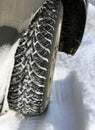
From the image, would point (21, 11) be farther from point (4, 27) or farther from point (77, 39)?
point (77, 39)

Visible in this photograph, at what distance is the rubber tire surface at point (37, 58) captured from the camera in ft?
6.02

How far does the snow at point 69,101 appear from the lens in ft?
6.84

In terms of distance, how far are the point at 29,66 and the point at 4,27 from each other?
0.45 meters

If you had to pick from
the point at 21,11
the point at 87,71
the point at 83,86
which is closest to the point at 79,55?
the point at 87,71

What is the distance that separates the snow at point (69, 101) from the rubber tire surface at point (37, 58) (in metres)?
Answer: 0.21

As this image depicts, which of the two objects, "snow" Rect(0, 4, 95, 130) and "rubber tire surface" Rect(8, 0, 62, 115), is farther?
"snow" Rect(0, 4, 95, 130)

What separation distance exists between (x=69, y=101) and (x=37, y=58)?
1.98ft

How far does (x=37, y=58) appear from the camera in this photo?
1.85 metres

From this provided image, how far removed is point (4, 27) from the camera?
1.46 m

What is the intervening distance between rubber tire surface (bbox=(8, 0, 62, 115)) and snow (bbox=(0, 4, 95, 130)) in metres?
0.21

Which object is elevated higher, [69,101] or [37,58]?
[37,58]

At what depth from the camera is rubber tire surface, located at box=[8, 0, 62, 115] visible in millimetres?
1836

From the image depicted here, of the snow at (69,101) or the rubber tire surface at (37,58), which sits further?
the snow at (69,101)

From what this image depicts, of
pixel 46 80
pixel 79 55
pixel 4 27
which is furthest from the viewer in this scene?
pixel 79 55
